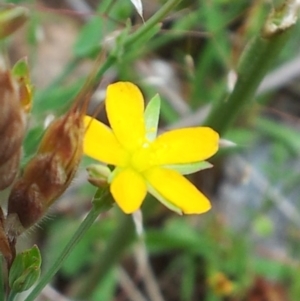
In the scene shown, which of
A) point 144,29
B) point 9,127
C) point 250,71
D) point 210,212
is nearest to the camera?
point 9,127

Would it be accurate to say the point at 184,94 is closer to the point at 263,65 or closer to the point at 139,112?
the point at 263,65

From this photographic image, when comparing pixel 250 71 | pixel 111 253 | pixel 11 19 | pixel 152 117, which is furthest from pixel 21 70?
pixel 111 253

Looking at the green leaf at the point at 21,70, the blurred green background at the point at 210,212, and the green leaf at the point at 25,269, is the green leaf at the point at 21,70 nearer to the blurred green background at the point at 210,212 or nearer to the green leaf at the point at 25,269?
the green leaf at the point at 25,269

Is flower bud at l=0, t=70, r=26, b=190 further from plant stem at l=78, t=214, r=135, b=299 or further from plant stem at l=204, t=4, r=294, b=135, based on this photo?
plant stem at l=78, t=214, r=135, b=299

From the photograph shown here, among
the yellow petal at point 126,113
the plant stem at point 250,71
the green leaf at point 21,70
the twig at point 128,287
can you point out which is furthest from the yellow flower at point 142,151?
the twig at point 128,287

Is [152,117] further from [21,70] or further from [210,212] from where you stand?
[210,212]

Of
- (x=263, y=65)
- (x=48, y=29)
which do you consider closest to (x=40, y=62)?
(x=48, y=29)

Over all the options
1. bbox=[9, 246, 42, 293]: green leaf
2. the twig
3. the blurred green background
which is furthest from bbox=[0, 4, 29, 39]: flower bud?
the twig
